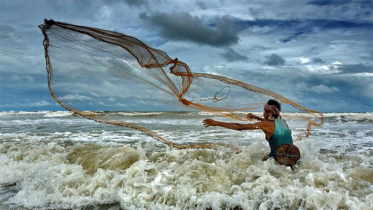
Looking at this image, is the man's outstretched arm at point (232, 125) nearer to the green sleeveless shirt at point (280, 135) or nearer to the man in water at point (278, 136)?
the man in water at point (278, 136)

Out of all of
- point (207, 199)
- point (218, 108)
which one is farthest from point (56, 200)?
point (218, 108)

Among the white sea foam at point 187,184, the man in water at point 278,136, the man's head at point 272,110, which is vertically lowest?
the white sea foam at point 187,184

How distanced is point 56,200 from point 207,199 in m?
2.60

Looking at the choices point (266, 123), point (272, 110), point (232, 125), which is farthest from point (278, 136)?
point (232, 125)

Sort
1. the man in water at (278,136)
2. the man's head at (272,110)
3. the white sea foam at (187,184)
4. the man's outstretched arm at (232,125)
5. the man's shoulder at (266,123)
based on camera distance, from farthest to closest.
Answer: the man's head at (272,110) → the man in water at (278,136) → the man's shoulder at (266,123) → the man's outstretched arm at (232,125) → the white sea foam at (187,184)

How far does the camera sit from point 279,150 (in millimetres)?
6293

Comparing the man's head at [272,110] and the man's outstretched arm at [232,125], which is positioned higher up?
the man's head at [272,110]

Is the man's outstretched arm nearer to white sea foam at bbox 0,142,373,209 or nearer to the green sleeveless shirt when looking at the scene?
the green sleeveless shirt

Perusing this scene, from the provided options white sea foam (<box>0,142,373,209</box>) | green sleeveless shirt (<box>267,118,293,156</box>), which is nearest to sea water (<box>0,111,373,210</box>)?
white sea foam (<box>0,142,373,209</box>)

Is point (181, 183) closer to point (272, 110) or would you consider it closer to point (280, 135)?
point (280, 135)

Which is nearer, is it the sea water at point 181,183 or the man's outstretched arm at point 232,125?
the sea water at point 181,183

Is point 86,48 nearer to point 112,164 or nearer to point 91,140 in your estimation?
point 112,164

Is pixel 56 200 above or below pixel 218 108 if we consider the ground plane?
below

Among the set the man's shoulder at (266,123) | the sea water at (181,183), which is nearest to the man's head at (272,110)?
the man's shoulder at (266,123)
